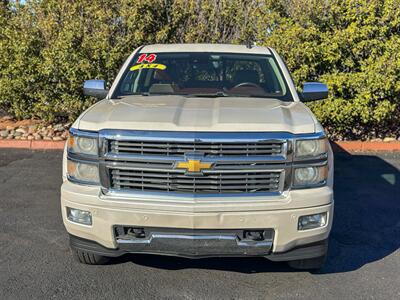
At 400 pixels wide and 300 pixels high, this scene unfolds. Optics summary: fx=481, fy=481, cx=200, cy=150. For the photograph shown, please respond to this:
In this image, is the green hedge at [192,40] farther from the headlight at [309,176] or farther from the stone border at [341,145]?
the headlight at [309,176]

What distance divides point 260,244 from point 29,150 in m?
6.02

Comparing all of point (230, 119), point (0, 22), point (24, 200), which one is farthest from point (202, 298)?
point (0, 22)

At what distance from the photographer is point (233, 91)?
4.68 metres

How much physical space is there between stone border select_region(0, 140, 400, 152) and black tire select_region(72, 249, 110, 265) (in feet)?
15.5

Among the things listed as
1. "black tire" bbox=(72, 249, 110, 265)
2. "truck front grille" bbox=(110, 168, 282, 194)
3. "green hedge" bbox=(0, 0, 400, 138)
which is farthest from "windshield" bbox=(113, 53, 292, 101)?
"green hedge" bbox=(0, 0, 400, 138)

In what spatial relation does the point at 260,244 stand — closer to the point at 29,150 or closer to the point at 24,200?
the point at 24,200

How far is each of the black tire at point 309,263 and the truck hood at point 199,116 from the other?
107cm

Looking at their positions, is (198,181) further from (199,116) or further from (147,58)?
(147,58)

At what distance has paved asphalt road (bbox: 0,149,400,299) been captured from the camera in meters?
3.59

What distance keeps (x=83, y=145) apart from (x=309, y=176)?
1635mm

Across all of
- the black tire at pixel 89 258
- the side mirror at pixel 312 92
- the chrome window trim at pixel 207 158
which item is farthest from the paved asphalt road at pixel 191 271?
the side mirror at pixel 312 92

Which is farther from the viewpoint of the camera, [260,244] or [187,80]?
[187,80]

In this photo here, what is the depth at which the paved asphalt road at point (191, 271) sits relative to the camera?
359 centimetres

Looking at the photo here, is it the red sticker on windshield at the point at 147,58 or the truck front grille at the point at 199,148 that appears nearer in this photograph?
the truck front grille at the point at 199,148
